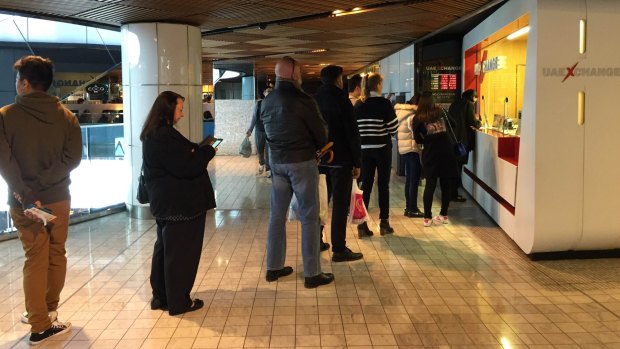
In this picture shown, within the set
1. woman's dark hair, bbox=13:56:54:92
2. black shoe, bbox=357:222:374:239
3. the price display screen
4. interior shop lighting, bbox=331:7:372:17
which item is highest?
interior shop lighting, bbox=331:7:372:17

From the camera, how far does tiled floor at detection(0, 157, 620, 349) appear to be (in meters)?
3.43

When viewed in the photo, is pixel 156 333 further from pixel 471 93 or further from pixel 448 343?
pixel 471 93

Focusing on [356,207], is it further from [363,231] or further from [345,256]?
[363,231]

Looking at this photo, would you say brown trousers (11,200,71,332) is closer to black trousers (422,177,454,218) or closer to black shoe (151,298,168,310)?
black shoe (151,298,168,310)

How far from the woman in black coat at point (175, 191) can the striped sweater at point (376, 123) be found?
2426 mm

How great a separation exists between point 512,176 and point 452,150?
0.96m

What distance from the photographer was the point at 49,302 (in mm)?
3598

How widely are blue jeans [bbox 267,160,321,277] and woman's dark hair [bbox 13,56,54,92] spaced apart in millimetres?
1712

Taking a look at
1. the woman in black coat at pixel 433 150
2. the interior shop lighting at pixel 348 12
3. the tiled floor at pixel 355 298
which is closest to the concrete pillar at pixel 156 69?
the tiled floor at pixel 355 298

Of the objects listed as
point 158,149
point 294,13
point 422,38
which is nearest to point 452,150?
point 294,13

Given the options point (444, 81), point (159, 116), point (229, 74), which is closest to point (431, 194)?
point (159, 116)

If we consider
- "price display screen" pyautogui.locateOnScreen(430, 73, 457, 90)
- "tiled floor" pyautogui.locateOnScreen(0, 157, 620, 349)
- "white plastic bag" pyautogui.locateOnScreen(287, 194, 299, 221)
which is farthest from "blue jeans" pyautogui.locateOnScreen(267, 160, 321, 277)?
"price display screen" pyautogui.locateOnScreen(430, 73, 457, 90)

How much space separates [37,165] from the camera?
11.0ft

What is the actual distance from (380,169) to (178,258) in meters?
2.77
